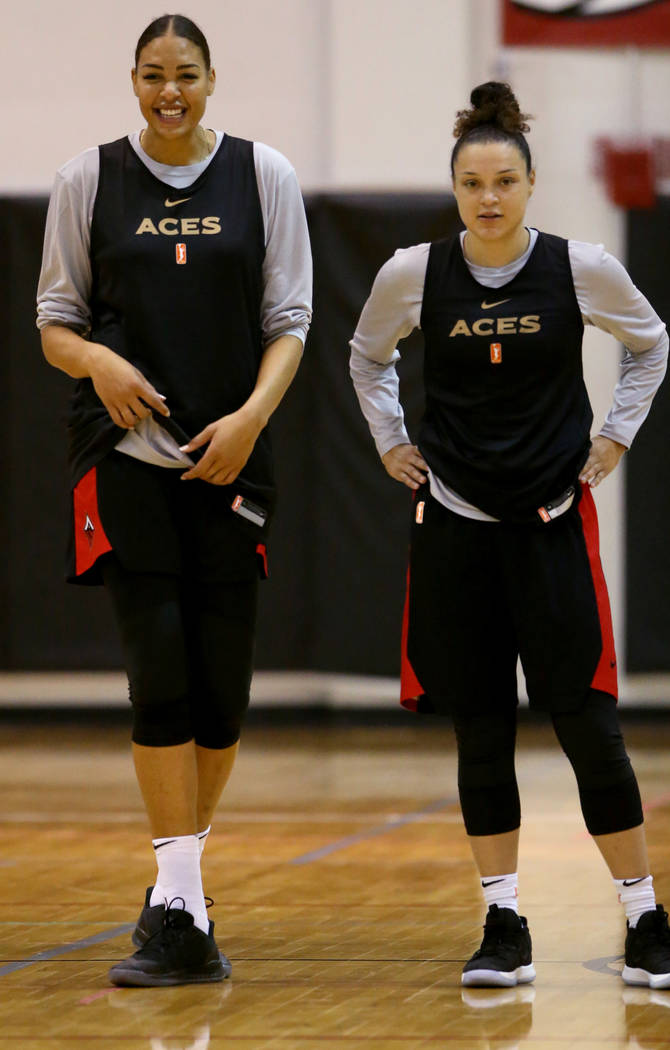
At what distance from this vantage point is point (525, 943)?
9.06 feet

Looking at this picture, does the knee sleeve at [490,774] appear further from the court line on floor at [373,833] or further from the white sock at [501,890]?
the court line on floor at [373,833]

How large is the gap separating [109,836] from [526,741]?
2.40 m

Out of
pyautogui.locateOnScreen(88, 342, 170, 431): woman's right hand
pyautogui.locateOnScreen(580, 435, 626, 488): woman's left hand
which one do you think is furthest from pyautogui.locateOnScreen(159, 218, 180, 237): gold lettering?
pyautogui.locateOnScreen(580, 435, 626, 488): woman's left hand

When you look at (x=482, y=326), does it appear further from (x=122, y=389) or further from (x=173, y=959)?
(x=173, y=959)

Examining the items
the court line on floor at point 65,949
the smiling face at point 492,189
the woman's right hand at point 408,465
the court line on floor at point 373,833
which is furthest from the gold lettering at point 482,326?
the court line on floor at point 373,833

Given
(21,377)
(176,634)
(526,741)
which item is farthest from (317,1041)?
(21,377)

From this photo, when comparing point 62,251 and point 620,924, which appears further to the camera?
point 620,924

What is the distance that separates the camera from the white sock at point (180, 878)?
2771mm

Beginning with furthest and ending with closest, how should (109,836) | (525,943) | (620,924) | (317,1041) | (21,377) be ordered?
(21,377) < (109,836) < (620,924) < (525,943) < (317,1041)

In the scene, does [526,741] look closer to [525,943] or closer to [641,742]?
[641,742]

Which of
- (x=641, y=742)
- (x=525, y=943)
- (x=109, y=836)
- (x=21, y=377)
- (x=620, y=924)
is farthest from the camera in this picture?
(x=21, y=377)

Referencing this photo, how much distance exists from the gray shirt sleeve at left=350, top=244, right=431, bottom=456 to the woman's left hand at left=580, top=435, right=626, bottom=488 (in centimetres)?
37

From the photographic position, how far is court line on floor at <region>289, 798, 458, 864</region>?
4.00 metres

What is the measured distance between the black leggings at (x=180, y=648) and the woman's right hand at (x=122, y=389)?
0.27 m
